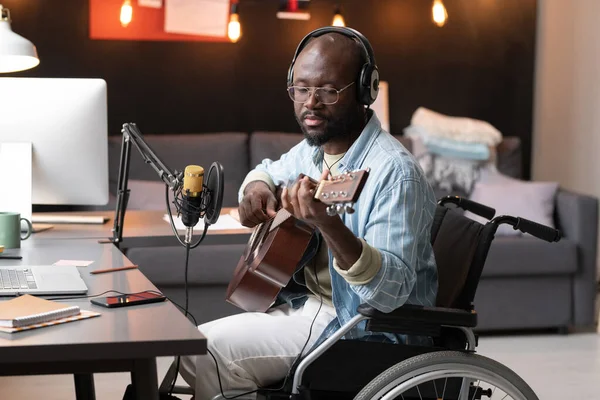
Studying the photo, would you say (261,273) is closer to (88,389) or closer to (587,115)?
(88,389)

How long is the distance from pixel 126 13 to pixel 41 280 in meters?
3.11

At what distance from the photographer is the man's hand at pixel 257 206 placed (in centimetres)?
216

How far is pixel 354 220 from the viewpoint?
1.92m

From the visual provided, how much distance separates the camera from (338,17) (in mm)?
4898

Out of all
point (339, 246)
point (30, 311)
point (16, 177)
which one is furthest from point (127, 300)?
point (16, 177)

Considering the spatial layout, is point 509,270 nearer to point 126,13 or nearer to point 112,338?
point 126,13

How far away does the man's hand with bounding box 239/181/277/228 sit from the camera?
2.16 meters

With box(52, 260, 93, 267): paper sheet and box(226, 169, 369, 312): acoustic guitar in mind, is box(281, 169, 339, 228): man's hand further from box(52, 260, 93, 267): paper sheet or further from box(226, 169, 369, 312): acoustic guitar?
box(52, 260, 93, 267): paper sheet

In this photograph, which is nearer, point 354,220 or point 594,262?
point 354,220

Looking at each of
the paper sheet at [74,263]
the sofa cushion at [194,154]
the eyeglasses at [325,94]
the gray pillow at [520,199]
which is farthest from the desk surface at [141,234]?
the gray pillow at [520,199]

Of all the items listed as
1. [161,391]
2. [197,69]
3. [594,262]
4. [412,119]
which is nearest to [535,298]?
[594,262]

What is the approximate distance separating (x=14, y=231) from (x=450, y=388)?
1225 millimetres

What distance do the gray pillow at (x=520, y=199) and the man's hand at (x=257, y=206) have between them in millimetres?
2226

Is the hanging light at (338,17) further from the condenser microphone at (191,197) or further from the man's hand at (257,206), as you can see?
the condenser microphone at (191,197)
